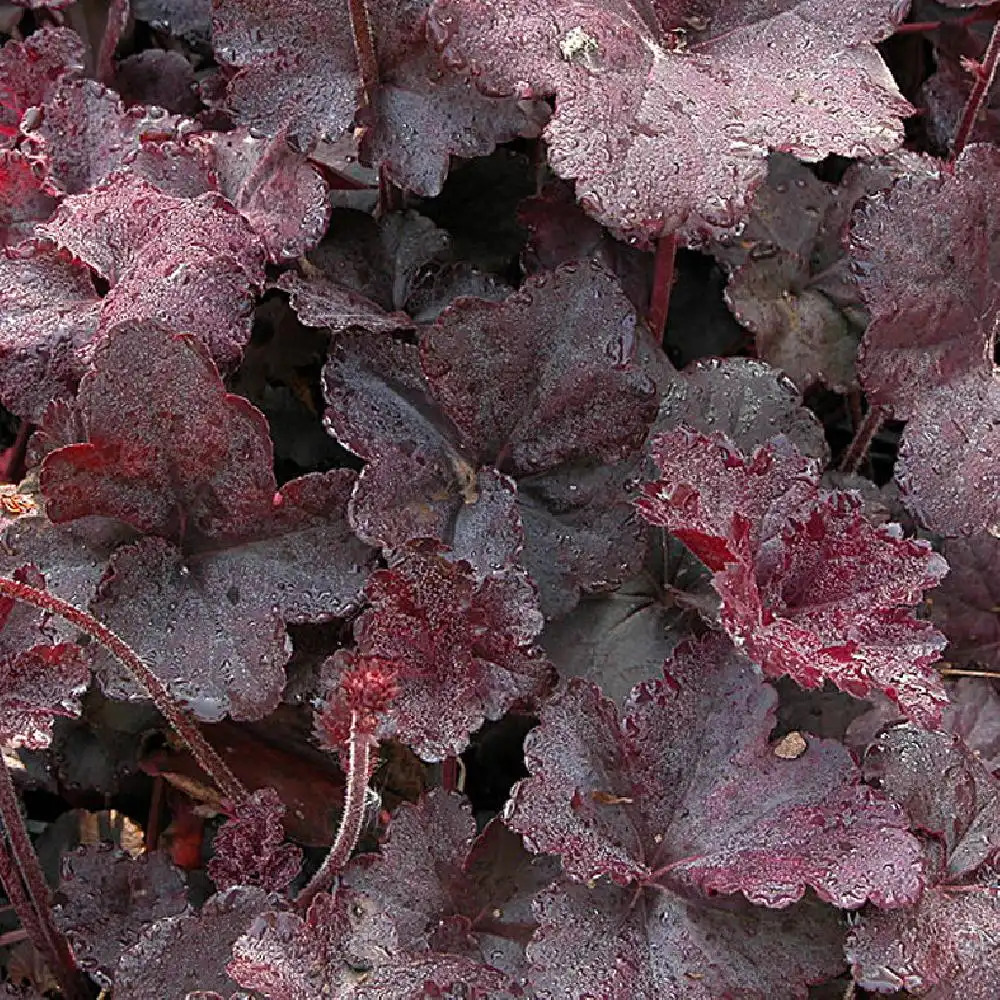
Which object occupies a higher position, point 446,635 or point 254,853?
point 446,635

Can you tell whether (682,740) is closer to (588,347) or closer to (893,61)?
(588,347)

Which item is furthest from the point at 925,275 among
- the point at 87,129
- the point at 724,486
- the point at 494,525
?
the point at 87,129

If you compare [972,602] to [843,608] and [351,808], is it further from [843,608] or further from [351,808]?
[351,808]

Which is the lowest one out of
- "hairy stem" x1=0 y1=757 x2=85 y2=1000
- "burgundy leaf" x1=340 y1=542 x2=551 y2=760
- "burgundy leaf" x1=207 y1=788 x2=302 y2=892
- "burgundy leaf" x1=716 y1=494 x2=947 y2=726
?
"hairy stem" x1=0 y1=757 x2=85 y2=1000

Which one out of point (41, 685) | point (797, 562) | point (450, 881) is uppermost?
point (797, 562)

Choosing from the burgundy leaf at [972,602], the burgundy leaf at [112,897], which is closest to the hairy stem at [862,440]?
the burgundy leaf at [972,602]

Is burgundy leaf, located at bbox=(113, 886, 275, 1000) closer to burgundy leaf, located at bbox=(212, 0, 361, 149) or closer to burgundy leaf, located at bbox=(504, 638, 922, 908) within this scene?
burgundy leaf, located at bbox=(504, 638, 922, 908)

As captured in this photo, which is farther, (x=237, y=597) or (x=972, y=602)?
(x=972, y=602)

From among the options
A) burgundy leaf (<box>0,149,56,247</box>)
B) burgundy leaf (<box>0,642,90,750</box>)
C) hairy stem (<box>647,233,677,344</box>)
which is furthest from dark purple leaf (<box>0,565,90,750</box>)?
hairy stem (<box>647,233,677,344</box>)
